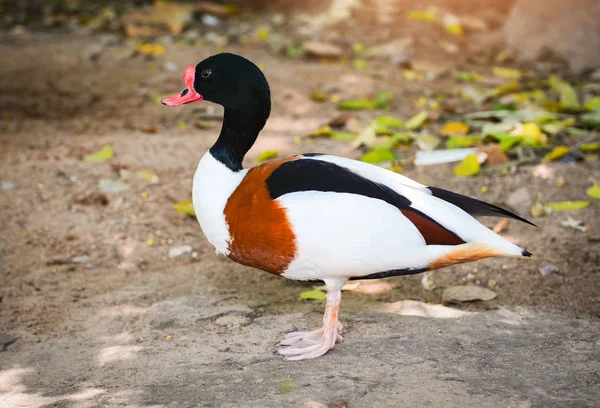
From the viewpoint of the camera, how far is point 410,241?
9.61ft

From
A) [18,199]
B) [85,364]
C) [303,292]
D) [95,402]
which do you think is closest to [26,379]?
[85,364]

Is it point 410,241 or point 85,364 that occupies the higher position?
point 410,241

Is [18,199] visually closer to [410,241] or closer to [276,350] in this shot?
[276,350]

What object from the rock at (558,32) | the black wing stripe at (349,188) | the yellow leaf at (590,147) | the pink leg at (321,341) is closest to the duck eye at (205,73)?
the black wing stripe at (349,188)

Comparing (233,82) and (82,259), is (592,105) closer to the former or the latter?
(233,82)

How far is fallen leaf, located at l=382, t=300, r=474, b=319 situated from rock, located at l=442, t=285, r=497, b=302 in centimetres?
15

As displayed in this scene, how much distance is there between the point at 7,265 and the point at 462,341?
8.25 feet

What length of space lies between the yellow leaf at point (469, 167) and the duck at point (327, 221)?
1.70m

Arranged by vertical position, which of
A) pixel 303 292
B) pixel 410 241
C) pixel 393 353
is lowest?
pixel 303 292

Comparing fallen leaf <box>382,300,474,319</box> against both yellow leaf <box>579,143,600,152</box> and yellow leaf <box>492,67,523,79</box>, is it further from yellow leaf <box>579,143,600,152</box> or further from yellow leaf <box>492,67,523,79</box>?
yellow leaf <box>492,67,523,79</box>

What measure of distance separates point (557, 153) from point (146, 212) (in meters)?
2.67

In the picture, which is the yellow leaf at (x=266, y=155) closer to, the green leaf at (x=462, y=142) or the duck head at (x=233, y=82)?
the green leaf at (x=462, y=142)

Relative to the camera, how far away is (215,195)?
10.3ft

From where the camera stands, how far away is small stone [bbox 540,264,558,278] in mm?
3926
